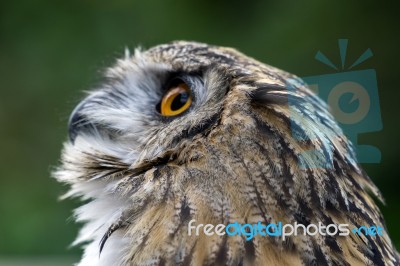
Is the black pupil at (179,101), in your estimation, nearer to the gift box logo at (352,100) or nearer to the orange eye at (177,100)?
the orange eye at (177,100)

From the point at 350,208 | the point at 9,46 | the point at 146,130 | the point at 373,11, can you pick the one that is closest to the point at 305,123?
the point at 350,208

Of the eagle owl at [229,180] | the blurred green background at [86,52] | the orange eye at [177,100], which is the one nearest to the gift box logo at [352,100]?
the eagle owl at [229,180]

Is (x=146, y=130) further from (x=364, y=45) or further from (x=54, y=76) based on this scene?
(x=54, y=76)

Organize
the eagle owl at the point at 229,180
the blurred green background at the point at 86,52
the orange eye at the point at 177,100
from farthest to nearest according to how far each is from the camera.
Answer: the blurred green background at the point at 86,52 → the orange eye at the point at 177,100 → the eagle owl at the point at 229,180

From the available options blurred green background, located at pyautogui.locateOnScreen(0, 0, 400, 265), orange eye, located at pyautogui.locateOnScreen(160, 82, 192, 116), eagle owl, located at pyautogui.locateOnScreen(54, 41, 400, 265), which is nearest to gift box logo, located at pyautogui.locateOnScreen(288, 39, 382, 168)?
eagle owl, located at pyautogui.locateOnScreen(54, 41, 400, 265)

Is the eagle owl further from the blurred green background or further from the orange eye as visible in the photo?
the blurred green background

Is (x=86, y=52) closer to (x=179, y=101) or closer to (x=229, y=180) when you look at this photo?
(x=179, y=101)
